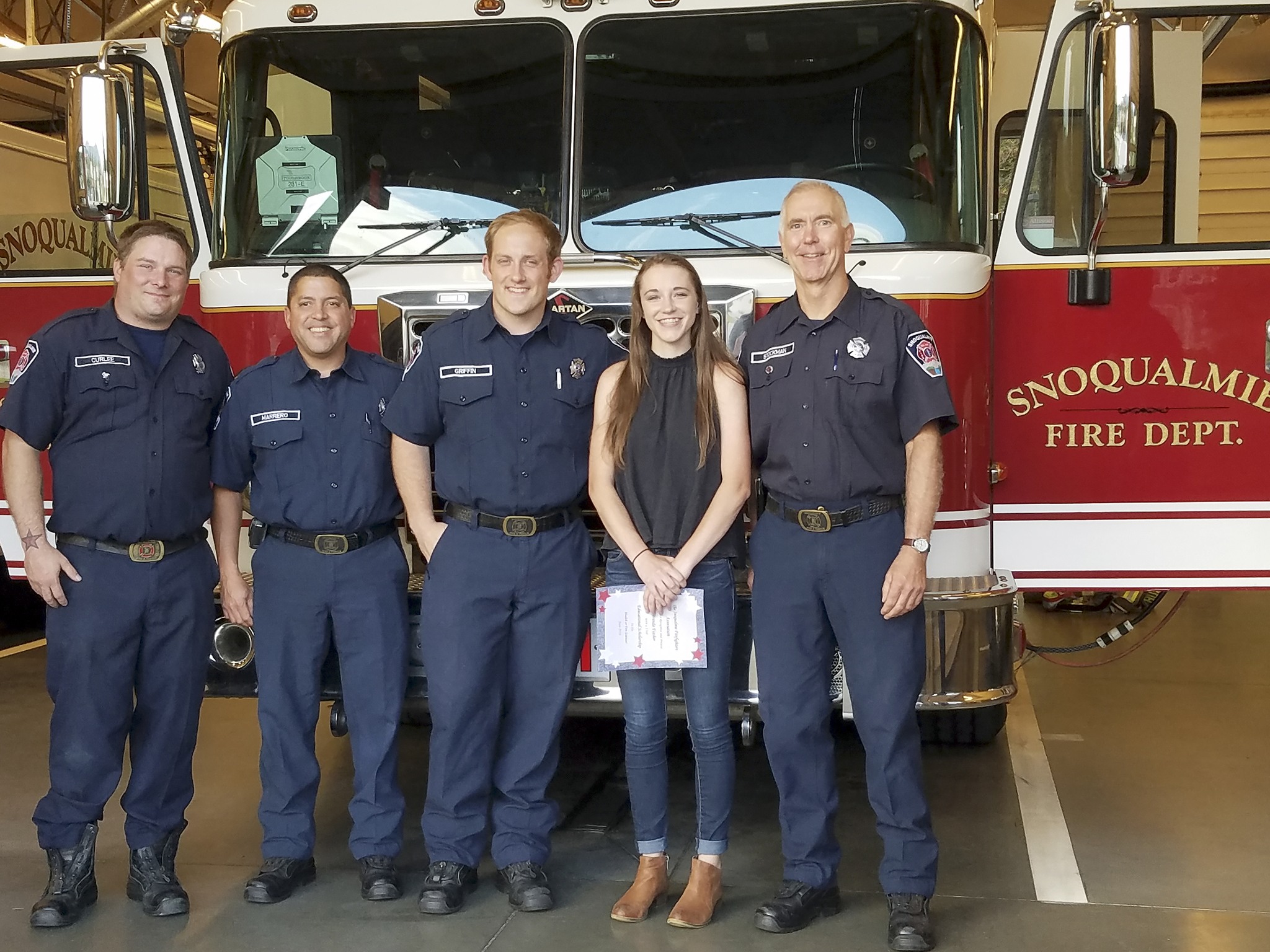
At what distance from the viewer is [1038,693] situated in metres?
7.11

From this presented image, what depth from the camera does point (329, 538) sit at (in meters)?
4.01

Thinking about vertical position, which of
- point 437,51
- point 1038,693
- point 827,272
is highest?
point 437,51

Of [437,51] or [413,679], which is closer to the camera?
[413,679]

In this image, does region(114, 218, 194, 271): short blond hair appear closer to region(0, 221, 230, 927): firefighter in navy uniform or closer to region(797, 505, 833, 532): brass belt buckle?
region(0, 221, 230, 927): firefighter in navy uniform

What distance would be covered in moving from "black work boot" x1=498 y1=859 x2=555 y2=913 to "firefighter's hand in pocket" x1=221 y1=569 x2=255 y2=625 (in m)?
1.02

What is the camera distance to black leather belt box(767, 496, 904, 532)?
3699 millimetres

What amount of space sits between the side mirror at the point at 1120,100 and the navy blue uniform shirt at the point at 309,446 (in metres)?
2.07

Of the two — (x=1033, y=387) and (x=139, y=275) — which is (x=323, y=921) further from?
(x=1033, y=387)

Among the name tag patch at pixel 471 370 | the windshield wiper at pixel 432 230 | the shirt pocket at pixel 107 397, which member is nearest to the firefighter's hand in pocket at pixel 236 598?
the shirt pocket at pixel 107 397

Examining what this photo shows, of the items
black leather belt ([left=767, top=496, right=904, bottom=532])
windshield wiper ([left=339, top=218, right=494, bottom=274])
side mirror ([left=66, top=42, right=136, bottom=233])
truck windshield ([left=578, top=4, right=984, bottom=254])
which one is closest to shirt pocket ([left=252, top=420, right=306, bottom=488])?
windshield wiper ([left=339, top=218, right=494, bottom=274])

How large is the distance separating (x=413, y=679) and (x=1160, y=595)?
3.03m

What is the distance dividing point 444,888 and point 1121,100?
2777 millimetres

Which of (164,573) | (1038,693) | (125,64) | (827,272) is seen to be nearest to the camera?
(827,272)

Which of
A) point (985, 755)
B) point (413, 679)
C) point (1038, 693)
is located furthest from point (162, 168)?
point (1038, 693)
